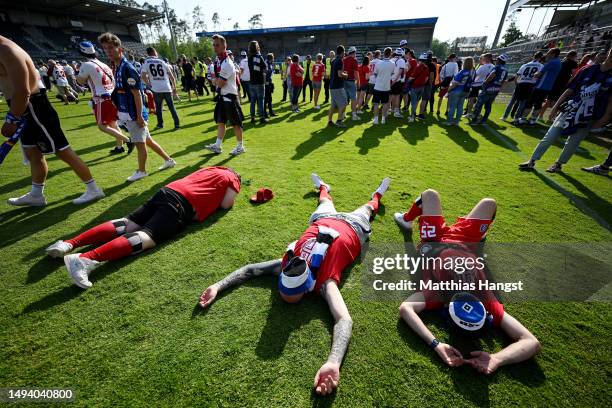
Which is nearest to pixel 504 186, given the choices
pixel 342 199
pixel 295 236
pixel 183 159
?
pixel 342 199

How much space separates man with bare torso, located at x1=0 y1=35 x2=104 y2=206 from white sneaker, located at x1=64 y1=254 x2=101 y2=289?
2.05 meters

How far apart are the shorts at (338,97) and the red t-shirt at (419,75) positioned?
2766mm

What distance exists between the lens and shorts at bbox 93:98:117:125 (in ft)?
17.5

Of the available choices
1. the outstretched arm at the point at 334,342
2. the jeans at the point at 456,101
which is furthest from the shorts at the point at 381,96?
the outstretched arm at the point at 334,342

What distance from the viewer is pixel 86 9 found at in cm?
3772

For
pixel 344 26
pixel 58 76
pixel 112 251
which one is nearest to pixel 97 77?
pixel 112 251

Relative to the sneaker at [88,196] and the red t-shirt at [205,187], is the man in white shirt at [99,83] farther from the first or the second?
the red t-shirt at [205,187]

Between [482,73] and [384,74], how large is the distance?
3.43 meters

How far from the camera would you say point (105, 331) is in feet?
7.12

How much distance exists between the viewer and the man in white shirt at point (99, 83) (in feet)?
16.4

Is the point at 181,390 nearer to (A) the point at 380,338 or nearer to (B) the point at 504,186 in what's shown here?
(A) the point at 380,338

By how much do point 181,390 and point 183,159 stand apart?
16.7 ft

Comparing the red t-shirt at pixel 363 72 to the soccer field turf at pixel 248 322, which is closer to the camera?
the soccer field turf at pixel 248 322

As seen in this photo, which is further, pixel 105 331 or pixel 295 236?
pixel 295 236
